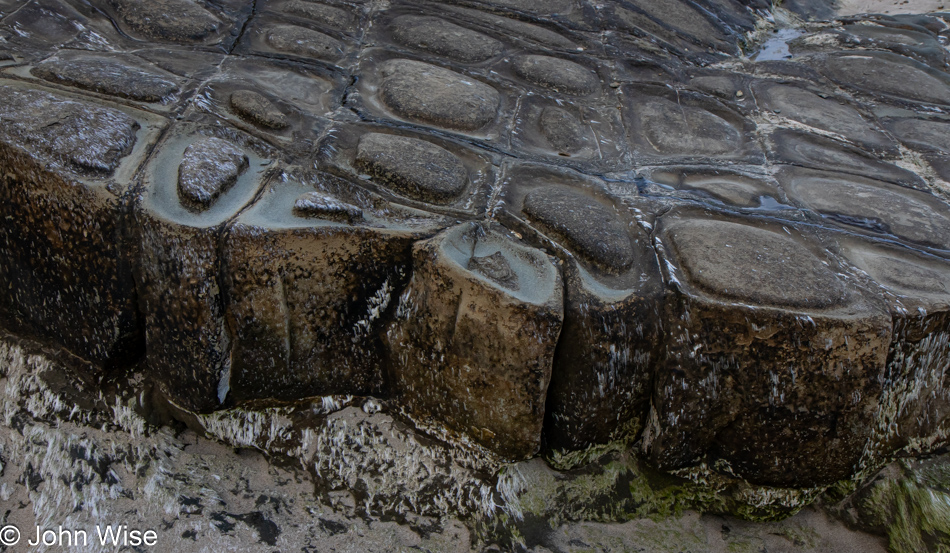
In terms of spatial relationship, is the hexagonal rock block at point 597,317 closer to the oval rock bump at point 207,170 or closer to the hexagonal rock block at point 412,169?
the hexagonal rock block at point 412,169

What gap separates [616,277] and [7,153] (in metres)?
1.67

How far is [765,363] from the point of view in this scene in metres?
1.69

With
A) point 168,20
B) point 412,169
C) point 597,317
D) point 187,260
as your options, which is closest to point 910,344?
point 597,317

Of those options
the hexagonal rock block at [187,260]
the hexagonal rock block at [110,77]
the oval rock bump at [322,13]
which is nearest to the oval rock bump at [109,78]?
the hexagonal rock block at [110,77]

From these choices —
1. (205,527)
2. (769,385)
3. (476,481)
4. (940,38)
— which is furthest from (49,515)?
(940,38)

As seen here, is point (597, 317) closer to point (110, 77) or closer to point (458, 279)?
point (458, 279)

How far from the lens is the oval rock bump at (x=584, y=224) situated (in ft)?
5.84

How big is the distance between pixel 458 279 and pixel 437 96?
0.94 meters

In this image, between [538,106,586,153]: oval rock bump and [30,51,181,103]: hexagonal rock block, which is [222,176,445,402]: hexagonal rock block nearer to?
[30,51,181,103]: hexagonal rock block

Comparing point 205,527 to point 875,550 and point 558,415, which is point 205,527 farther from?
point 875,550

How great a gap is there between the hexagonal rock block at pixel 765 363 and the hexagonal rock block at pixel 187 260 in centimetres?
119

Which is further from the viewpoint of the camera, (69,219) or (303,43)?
(303,43)

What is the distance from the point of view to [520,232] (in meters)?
1.83

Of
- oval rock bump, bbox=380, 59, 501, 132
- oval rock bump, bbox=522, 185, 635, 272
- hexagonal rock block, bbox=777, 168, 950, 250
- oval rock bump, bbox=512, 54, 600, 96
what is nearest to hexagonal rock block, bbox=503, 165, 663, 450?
oval rock bump, bbox=522, 185, 635, 272
